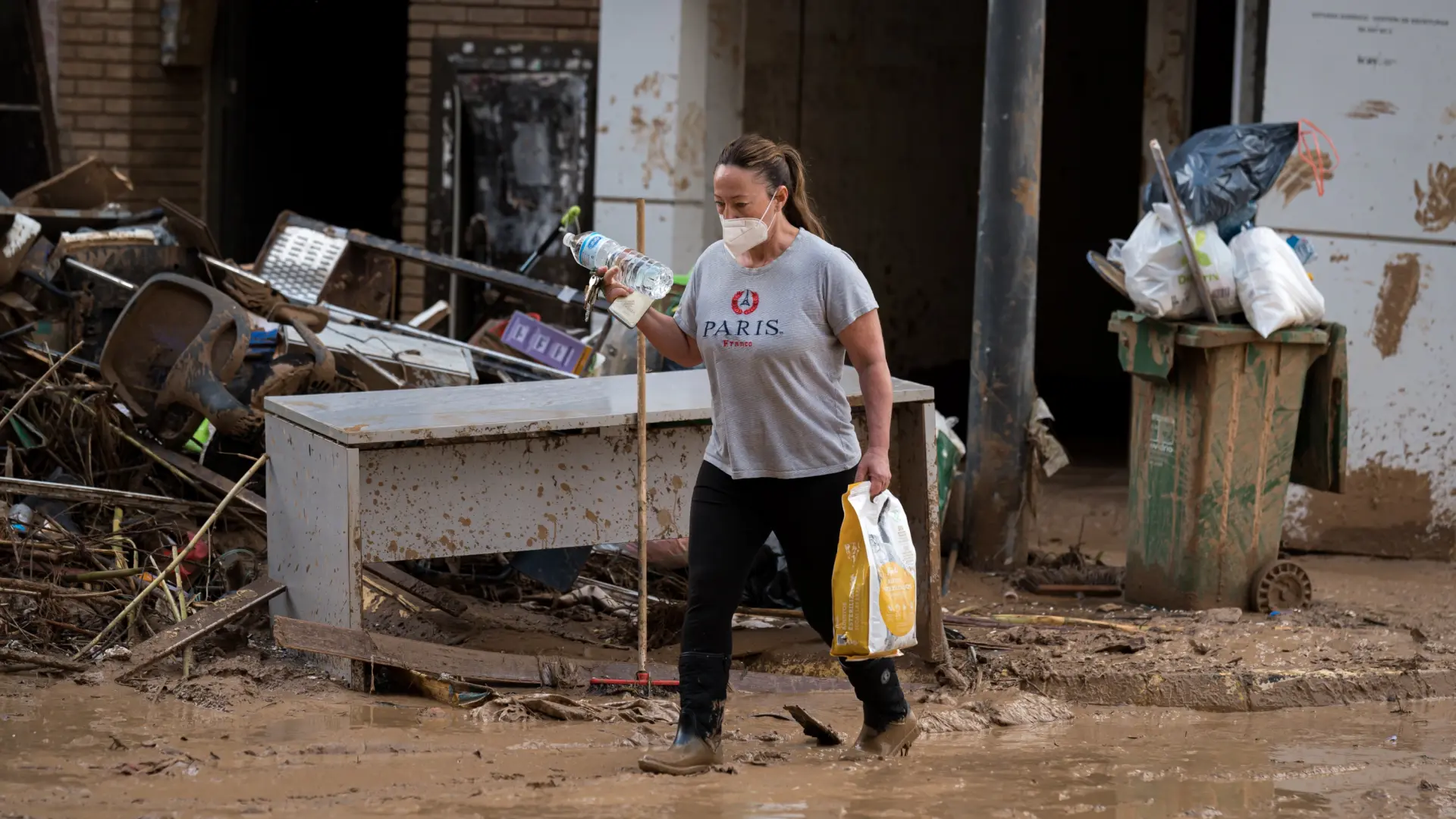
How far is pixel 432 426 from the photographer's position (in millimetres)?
5062

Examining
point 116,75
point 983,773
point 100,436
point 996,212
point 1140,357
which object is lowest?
point 983,773

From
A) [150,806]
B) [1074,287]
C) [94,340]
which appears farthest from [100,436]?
[1074,287]

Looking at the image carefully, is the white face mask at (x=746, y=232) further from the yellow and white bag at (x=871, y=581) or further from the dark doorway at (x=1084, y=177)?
the dark doorway at (x=1084, y=177)

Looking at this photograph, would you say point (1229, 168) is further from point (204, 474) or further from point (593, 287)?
point (204, 474)

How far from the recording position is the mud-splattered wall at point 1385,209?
7.92 m

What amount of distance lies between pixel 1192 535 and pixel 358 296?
173 inches

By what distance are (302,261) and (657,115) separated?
6.96ft

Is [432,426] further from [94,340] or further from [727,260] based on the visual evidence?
[94,340]

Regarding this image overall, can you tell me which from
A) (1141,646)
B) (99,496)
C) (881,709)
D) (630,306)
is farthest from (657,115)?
(881,709)

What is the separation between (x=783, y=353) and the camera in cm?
421

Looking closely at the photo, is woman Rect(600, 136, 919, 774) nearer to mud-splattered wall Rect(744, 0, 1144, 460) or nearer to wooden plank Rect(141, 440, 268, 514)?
wooden plank Rect(141, 440, 268, 514)

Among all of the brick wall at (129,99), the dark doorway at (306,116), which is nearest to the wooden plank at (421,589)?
the brick wall at (129,99)

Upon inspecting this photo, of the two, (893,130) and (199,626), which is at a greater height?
(893,130)

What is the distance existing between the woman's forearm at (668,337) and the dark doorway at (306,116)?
7.91 metres
